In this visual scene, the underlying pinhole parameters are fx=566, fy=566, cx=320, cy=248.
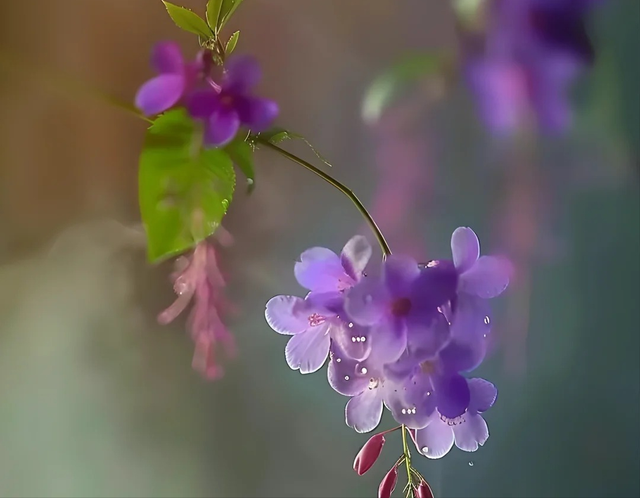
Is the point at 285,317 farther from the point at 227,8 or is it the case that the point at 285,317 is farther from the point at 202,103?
the point at 227,8

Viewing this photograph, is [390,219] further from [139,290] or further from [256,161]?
[139,290]

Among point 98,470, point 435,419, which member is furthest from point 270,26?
point 98,470

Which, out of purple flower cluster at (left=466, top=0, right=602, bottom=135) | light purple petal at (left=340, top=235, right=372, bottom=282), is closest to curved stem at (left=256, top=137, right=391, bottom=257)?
light purple petal at (left=340, top=235, right=372, bottom=282)

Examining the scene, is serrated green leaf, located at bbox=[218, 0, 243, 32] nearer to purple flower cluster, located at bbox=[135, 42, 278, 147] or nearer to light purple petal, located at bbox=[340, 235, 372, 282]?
purple flower cluster, located at bbox=[135, 42, 278, 147]

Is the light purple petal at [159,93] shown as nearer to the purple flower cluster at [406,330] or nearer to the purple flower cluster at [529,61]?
the purple flower cluster at [406,330]

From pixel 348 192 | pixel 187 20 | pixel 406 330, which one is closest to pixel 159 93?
pixel 187 20

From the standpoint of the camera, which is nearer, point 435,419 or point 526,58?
point 435,419
